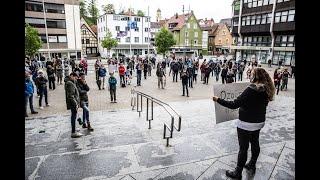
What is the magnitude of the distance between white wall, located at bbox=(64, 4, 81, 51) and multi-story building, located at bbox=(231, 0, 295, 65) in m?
30.9

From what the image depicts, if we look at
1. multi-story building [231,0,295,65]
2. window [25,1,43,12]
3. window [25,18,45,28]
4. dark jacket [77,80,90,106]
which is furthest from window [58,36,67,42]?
dark jacket [77,80,90,106]

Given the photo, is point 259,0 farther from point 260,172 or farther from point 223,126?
point 260,172

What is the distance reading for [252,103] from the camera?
409 cm

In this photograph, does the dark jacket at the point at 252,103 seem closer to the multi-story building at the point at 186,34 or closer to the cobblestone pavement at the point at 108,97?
the cobblestone pavement at the point at 108,97

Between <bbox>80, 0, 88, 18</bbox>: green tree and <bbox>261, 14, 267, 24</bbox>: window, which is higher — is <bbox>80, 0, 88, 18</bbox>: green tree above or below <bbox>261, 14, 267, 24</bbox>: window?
above

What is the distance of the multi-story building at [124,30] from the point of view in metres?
59.6

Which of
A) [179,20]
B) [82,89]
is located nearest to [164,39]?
[179,20]

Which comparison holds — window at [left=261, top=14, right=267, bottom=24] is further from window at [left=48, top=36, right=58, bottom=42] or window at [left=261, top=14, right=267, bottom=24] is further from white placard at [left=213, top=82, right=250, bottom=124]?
white placard at [left=213, top=82, right=250, bottom=124]

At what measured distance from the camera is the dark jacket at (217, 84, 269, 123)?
4051 millimetres

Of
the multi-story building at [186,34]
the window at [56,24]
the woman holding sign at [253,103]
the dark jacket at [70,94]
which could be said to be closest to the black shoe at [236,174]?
the woman holding sign at [253,103]

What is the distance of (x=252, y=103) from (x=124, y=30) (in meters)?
59.8
